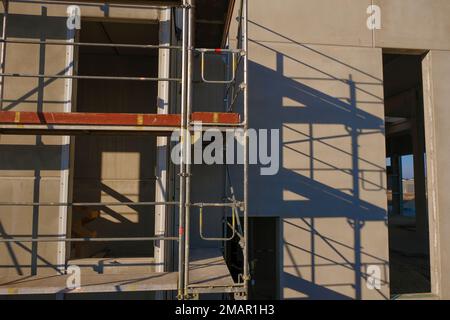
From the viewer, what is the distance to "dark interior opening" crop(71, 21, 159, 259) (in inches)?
259

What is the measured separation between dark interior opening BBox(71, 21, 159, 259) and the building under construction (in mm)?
29

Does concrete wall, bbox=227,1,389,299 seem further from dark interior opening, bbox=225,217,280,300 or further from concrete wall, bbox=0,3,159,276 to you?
concrete wall, bbox=0,3,159,276

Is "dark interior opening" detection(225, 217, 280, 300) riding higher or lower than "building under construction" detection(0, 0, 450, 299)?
lower

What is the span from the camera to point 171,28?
17.2 ft

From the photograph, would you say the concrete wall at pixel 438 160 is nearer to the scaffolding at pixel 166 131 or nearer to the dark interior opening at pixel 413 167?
the dark interior opening at pixel 413 167

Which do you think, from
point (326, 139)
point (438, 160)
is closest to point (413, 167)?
point (438, 160)

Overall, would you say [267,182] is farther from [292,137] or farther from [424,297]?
[424,297]

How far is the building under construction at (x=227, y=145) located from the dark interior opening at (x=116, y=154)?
0.03 metres

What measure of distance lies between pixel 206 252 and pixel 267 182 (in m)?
1.71

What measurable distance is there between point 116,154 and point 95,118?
3161 millimetres

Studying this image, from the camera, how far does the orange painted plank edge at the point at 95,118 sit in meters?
3.83

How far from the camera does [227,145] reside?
20.0 feet

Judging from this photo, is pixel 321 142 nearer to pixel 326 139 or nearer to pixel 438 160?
pixel 326 139

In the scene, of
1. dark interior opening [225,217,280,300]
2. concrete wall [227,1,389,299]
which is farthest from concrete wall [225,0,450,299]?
dark interior opening [225,217,280,300]
